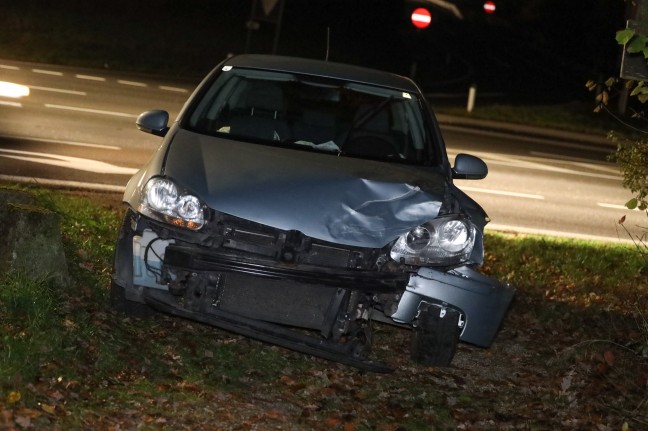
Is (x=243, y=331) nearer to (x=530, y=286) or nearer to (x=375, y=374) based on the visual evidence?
(x=375, y=374)

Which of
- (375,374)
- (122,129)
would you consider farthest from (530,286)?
(122,129)

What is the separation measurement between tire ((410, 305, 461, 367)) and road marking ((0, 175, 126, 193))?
19.0ft

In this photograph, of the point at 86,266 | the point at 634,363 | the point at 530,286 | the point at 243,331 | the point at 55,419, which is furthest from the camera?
the point at 530,286

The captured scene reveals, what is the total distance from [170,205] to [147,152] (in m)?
8.88

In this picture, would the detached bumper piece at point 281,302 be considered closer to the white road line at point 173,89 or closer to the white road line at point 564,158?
the white road line at point 564,158

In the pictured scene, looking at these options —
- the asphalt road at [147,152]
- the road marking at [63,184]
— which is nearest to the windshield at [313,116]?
the road marking at [63,184]

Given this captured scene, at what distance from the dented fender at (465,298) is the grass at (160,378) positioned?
17.0 inches

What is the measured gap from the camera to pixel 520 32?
5612 cm

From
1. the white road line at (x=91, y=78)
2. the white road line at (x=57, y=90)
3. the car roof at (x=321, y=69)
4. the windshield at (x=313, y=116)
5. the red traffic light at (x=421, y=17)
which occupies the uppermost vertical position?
the red traffic light at (x=421, y=17)

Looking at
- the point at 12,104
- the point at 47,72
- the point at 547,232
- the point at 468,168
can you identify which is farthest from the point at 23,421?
the point at 47,72

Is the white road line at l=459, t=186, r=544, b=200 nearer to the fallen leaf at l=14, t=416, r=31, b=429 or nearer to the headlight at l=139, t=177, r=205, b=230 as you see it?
the headlight at l=139, t=177, r=205, b=230

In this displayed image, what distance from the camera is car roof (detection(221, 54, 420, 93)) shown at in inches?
340

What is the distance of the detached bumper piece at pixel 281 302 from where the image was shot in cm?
661

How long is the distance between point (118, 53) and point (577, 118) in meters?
11.4
